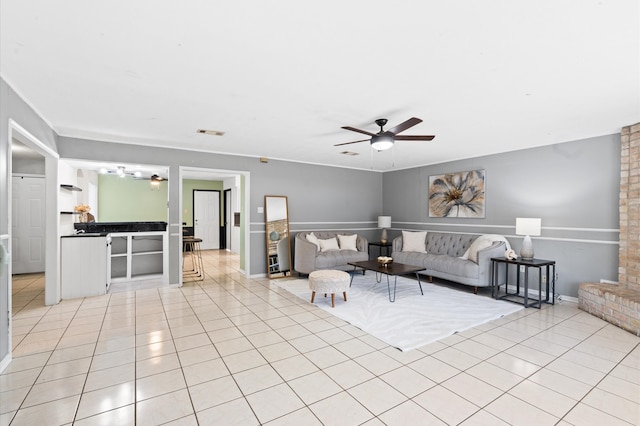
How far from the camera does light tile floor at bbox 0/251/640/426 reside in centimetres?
194

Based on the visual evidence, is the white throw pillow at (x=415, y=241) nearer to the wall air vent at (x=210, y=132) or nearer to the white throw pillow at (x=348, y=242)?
the white throw pillow at (x=348, y=242)

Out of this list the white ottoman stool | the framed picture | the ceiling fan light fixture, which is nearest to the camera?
the ceiling fan light fixture

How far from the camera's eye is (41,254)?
6195mm

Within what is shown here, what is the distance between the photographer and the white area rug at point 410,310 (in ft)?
10.6

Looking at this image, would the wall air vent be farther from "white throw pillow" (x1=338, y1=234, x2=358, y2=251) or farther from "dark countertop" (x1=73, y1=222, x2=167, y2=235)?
"white throw pillow" (x1=338, y1=234, x2=358, y2=251)

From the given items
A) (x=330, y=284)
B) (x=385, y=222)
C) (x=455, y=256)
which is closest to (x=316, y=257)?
(x=330, y=284)

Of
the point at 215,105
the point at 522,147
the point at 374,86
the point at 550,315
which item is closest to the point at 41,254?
the point at 215,105

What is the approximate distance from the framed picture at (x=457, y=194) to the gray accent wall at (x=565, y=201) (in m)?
0.13

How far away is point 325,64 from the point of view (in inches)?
92.4

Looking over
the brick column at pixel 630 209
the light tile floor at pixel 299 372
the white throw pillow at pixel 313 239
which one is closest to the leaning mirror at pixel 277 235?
the white throw pillow at pixel 313 239

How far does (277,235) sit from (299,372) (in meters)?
3.97

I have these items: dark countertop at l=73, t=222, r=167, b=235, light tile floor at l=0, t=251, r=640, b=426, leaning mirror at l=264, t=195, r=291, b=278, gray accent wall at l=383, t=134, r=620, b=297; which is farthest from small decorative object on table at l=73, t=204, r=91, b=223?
gray accent wall at l=383, t=134, r=620, b=297

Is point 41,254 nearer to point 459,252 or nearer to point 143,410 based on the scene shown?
point 143,410

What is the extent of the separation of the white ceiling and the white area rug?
2440 mm
